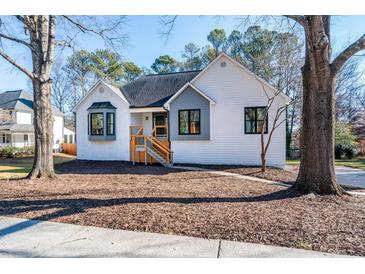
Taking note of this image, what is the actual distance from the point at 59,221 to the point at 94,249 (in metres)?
1.53

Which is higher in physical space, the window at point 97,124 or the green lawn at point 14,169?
the window at point 97,124

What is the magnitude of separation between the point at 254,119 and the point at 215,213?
34.6ft

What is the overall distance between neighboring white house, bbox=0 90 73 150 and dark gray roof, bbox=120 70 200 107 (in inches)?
700

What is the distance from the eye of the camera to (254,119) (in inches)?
567

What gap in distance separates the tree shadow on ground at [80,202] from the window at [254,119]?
26.2ft

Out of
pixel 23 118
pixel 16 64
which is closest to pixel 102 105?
pixel 16 64

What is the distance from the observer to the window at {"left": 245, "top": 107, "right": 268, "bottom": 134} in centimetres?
1429

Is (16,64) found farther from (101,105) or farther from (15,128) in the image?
(15,128)

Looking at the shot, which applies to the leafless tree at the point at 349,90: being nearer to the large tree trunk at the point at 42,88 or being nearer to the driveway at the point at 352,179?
the driveway at the point at 352,179

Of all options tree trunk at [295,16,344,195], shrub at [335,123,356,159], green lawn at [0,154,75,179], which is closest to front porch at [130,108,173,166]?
green lawn at [0,154,75,179]

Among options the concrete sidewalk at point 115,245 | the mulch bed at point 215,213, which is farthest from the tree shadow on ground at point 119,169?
the concrete sidewalk at point 115,245

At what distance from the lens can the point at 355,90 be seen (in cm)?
2864

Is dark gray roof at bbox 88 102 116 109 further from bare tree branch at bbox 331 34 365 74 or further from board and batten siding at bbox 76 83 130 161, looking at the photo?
bare tree branch at bbox 331 34 365 74

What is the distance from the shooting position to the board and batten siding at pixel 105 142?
17.0 m
